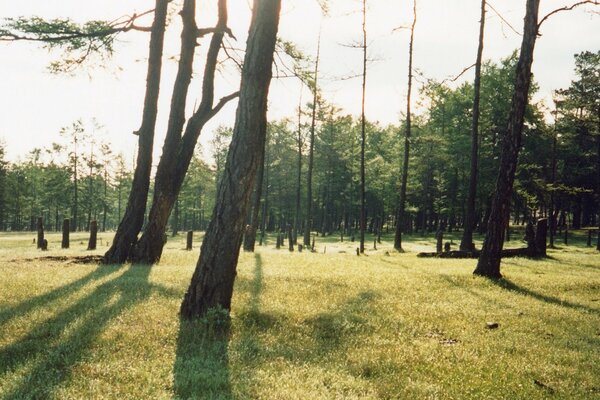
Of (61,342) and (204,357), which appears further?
(61,342)

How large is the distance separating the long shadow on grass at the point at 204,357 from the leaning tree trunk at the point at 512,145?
7.71 metres

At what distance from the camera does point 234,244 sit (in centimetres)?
621

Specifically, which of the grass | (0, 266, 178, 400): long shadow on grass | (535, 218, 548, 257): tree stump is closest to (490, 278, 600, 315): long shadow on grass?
the grass

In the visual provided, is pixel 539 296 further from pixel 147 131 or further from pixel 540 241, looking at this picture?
pixel 147 131

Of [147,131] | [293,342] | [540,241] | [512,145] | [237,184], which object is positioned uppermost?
[147,131]

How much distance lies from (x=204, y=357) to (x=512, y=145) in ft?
33.9

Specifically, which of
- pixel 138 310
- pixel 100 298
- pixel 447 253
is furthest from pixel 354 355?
pixel 447 253

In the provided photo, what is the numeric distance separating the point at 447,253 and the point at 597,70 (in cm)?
3690

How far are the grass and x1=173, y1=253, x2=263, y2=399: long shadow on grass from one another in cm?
2

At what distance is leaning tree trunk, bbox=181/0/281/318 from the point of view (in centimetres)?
616

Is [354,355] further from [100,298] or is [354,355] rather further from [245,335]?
[100,298]

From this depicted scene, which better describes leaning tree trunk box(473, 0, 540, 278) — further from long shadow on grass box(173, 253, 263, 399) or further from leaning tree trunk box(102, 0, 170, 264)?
→ leaning tree trunk box(102, 0, 170, 264)

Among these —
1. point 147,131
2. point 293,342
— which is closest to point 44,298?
point 293,342

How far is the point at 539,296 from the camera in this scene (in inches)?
375
